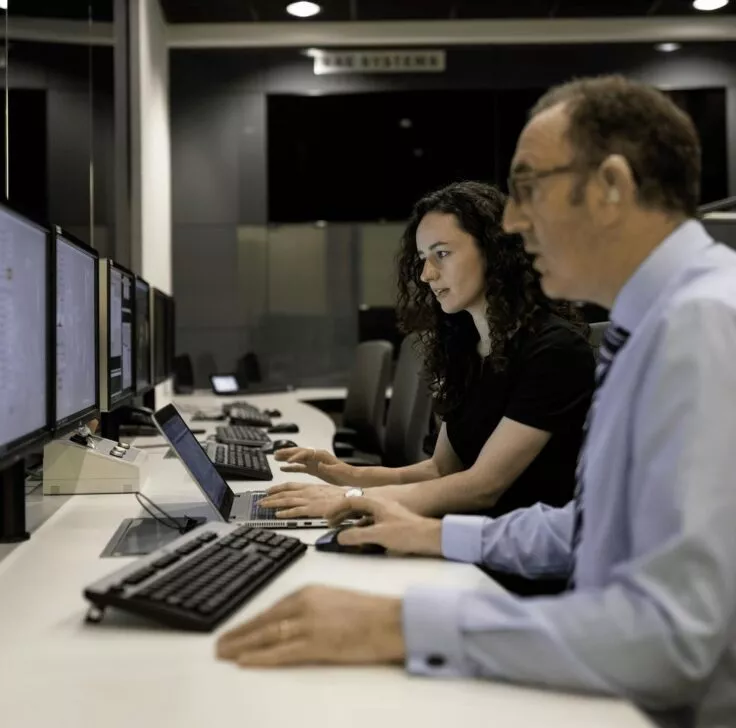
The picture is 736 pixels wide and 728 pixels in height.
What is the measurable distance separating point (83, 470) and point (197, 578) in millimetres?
924

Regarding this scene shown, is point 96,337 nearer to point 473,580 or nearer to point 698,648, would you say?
point 473,580

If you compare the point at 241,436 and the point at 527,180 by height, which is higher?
the point at 527,180

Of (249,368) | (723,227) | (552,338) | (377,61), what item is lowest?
(249,368)

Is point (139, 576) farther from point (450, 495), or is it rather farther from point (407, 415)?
point (407, 415)

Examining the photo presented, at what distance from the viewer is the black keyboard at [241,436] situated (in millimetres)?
A: 2682

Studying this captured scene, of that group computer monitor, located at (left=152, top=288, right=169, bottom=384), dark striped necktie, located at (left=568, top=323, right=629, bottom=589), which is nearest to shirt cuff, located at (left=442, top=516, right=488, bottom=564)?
dark striped necktie, located at (left=568, top=323, right=629, bottom=589)

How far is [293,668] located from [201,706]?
11 centimetres

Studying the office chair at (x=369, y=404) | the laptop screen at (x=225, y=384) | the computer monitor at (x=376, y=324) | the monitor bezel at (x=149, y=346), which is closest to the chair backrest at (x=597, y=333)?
the monitor bezel at (x=149, y=346)

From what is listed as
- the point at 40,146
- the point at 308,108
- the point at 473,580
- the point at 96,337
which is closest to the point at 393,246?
the point at 308,108

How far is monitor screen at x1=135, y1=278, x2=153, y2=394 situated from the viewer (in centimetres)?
272

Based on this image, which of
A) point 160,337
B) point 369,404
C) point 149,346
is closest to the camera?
point 149,346

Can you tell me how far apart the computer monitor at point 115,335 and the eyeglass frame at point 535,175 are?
1320 mm

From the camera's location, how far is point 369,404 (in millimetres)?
4047

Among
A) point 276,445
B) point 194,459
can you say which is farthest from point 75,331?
point 276,445
